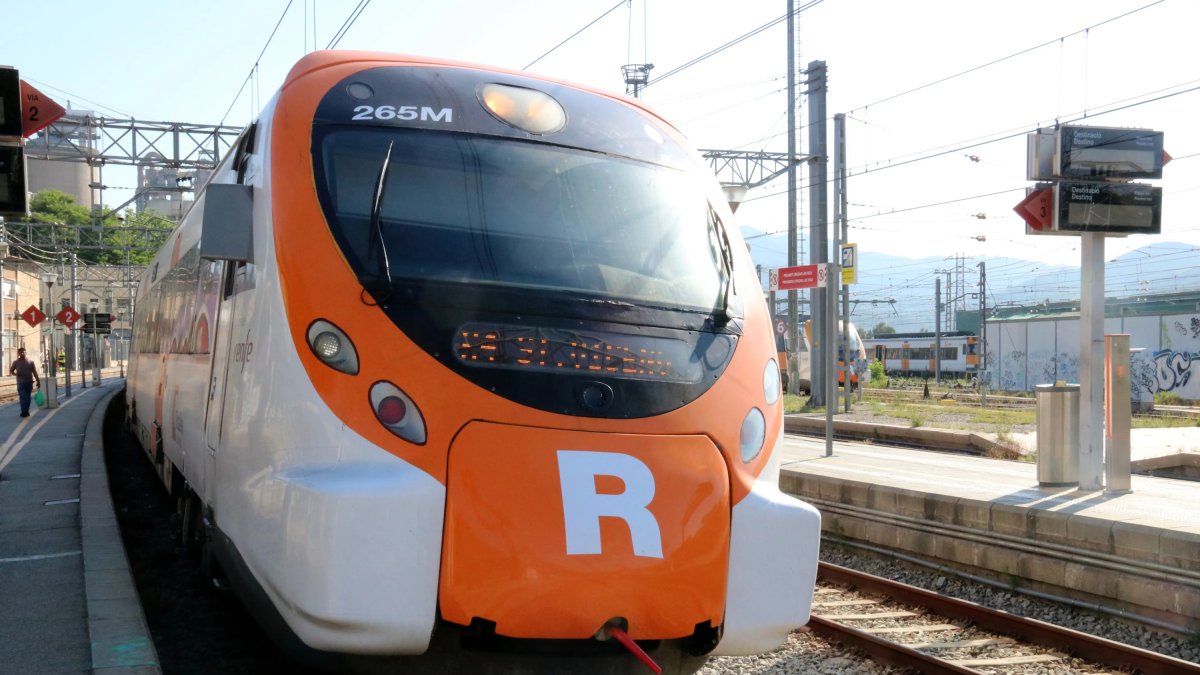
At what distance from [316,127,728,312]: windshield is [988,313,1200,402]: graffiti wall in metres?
30.3

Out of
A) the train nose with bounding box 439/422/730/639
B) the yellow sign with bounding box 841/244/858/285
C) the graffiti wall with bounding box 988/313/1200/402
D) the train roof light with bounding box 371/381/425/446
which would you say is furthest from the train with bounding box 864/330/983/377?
the train roof light with bounding box 371/381/425/446

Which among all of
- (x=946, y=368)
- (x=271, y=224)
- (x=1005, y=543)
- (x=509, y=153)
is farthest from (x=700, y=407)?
(x=946, y=368)

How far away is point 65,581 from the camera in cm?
676

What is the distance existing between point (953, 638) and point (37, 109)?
30.0 feet

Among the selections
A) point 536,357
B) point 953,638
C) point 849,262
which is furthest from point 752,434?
point 849,262

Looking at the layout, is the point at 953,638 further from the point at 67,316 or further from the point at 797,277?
the point at 67,316

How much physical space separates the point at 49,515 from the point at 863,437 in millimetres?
15843

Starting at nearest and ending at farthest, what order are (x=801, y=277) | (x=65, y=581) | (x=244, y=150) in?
1. (x=244, y=150)
2. (x=65, y=581)
3. (x=801, y=277)

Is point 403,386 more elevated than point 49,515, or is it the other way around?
point 403,386

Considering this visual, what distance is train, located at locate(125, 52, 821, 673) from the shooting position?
3.72m

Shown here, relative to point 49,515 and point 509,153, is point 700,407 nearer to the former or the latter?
point 509,153

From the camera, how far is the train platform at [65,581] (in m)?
5.07

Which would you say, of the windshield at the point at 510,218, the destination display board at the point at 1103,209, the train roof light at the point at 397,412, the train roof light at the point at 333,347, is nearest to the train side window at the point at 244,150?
the windshield at the point at 510,218

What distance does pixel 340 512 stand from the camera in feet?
11.9
